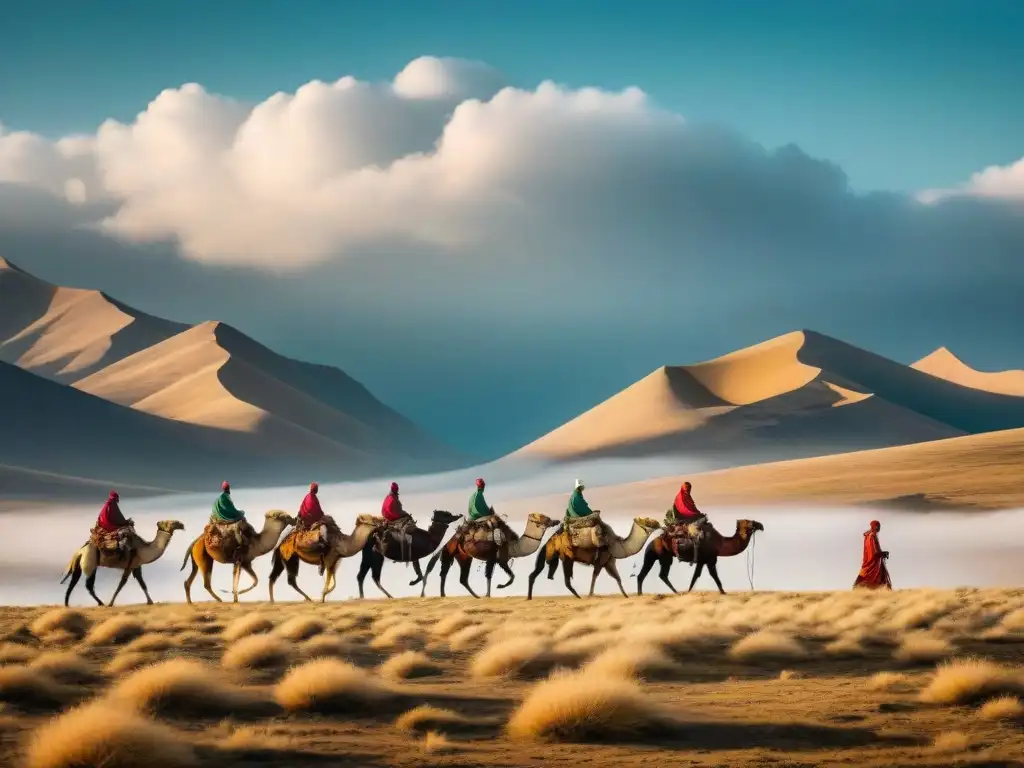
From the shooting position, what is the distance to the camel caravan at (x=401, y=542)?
28.3m

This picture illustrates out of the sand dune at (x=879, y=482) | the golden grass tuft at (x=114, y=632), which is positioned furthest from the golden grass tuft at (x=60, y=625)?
the sand dune at (x=879, y=482)

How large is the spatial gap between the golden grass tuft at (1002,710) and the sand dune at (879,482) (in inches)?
2056

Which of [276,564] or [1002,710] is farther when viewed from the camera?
[276,564]

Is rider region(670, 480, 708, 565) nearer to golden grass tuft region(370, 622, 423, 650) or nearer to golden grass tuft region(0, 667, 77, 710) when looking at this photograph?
golden grass tuft region(370, 622, 423, 650)

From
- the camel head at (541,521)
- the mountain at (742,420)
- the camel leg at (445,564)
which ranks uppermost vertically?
the mountain at (742,420)

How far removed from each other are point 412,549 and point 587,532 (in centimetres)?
442

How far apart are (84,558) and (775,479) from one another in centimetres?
5880

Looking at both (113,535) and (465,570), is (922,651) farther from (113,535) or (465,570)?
(113,535)

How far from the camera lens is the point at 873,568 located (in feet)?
92.6

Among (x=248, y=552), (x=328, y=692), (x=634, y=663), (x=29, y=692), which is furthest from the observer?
(x=248, y=552)

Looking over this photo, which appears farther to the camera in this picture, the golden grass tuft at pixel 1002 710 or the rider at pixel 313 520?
the rider at pixel 313 520

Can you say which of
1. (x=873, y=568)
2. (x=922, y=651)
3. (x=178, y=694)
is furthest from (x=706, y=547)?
(x=178, y=694)

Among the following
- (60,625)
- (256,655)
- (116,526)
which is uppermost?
(116,526)

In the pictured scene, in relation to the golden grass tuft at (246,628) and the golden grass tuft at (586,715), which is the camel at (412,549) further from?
the golden grass tuft at (586,715)
